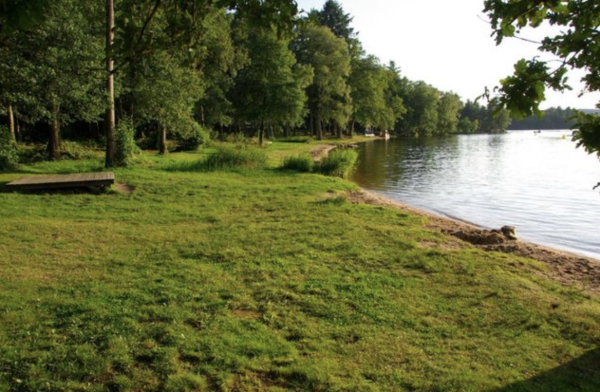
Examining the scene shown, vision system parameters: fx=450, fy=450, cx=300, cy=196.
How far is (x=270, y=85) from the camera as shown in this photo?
4091 centimetres

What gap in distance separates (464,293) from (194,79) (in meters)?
23.0

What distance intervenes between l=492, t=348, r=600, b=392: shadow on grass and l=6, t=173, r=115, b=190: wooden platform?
39.6 ft

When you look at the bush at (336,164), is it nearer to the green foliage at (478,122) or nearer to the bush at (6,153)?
the bush at (6,153)

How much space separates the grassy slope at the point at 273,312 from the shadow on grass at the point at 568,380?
0.07 feet

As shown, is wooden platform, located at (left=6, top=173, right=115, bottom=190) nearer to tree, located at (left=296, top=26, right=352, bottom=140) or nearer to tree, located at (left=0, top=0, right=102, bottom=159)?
tree, located at (left=0, top=0, right=102, bottom=159)

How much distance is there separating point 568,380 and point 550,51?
9.92 feet

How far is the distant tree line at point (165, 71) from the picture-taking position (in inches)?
152

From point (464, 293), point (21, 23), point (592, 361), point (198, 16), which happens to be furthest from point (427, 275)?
point (21, 23)

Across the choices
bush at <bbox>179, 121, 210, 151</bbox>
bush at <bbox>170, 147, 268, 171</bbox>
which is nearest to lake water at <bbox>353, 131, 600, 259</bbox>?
bush at <bbox>170, 147, 268, 171</bbox>

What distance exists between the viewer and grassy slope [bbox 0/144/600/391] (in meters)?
4.09

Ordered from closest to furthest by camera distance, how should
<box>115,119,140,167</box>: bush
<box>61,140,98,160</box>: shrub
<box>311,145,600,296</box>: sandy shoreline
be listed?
<box>311,145,600,296</box>: sandy shoreline
<box>115,119,140,167</box>: bush
<box>61,140,98,160</box>: shrub

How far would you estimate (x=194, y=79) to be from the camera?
26.2 metres

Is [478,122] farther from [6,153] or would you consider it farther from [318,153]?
[6,153]

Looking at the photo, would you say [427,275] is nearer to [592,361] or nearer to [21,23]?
[592,361]
